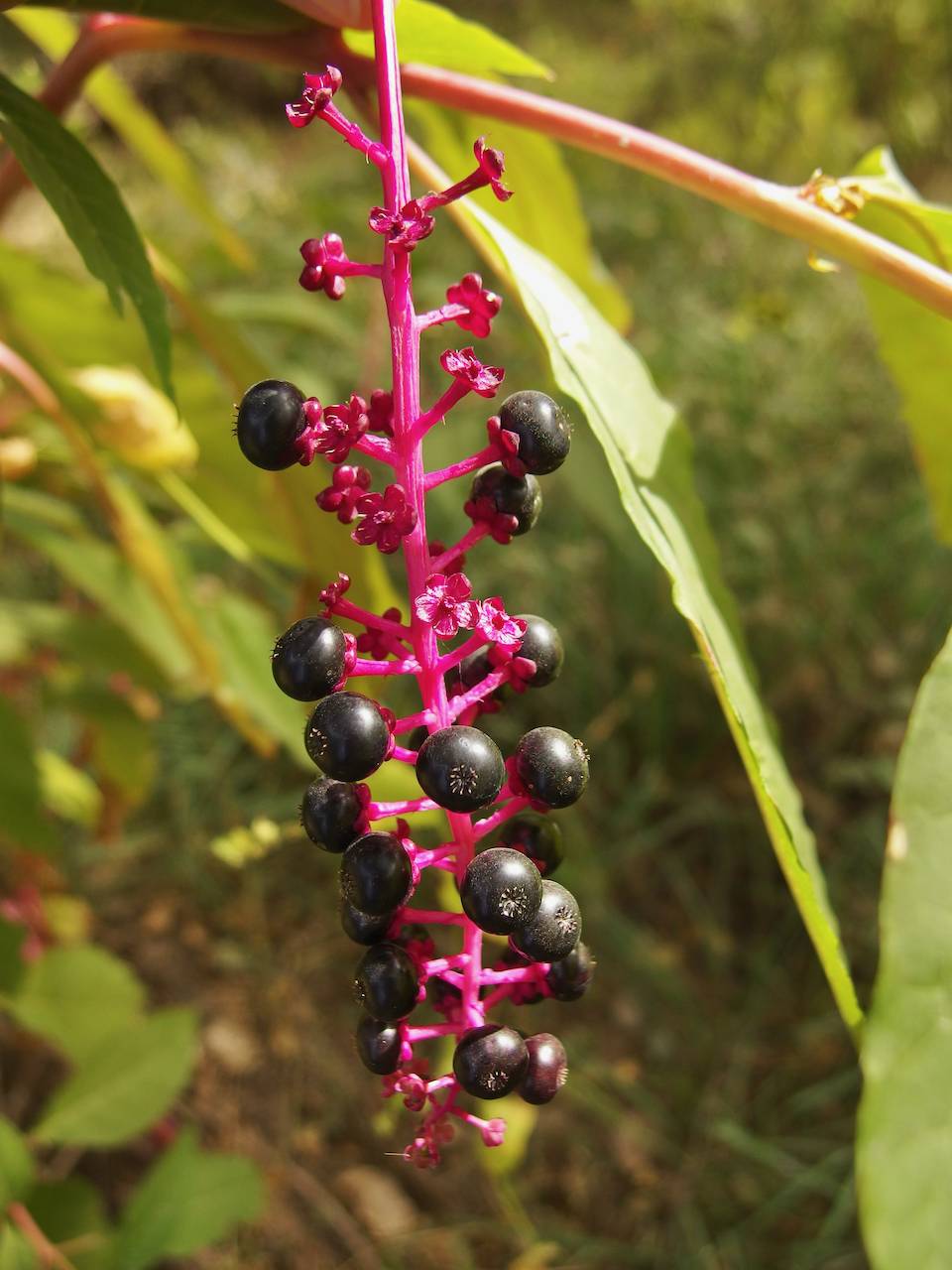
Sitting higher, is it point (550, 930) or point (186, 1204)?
point (550, 930)

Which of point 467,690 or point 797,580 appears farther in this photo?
point 797,580

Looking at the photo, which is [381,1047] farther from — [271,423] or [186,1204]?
[186,1204]

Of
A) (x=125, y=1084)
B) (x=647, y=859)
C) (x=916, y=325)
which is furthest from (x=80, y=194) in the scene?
(x=647, y=859)

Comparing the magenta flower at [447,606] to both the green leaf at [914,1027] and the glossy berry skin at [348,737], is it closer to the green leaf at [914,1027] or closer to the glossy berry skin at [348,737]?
the glossy berry skin at [348,737]

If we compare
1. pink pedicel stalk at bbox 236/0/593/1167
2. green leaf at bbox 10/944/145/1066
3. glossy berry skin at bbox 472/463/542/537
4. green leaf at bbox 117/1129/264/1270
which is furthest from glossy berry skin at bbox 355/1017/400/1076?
green leaf at bbox 10/944/145/1066

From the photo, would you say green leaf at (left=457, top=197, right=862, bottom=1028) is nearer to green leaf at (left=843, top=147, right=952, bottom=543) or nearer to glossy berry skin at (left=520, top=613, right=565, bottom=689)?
glossy berry skin at (left=520, top=613, right=565, bottom=689)

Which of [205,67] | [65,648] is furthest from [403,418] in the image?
[205,67]

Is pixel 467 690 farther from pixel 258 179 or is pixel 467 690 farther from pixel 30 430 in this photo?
pixel 258 179
